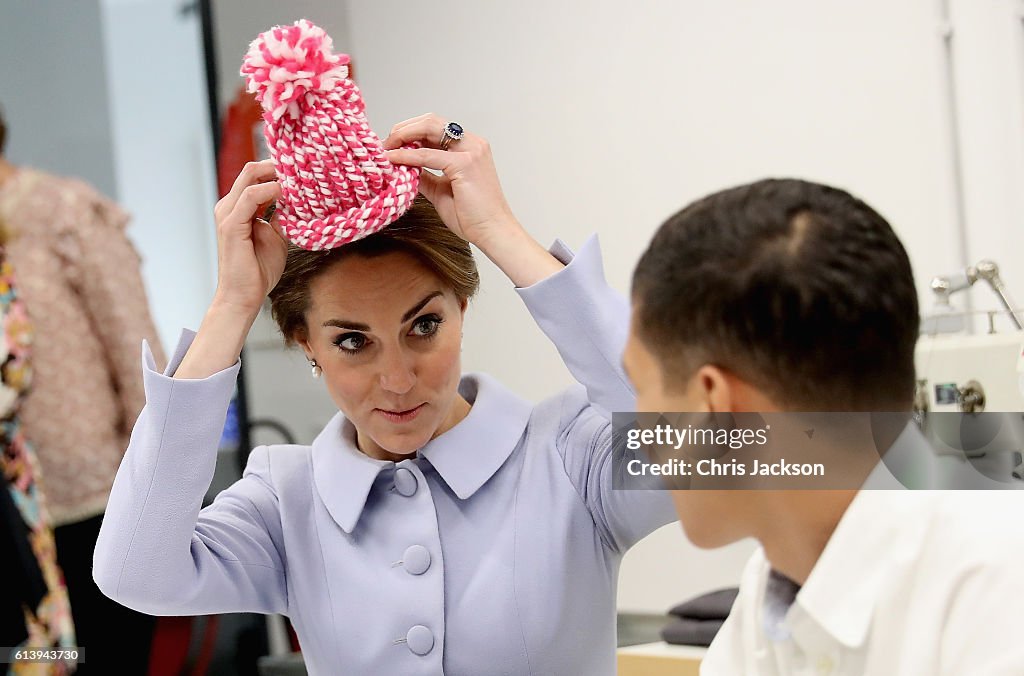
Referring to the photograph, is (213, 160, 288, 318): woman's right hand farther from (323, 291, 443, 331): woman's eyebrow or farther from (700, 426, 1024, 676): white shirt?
(700, 426, 1024, 676): white shirt

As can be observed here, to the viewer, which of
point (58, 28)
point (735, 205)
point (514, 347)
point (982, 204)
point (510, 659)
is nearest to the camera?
point (735, 205)

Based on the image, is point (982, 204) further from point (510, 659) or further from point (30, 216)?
point (30, 216)

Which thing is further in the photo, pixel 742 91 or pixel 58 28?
pixel 58 28

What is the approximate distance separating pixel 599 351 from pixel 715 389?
477mm

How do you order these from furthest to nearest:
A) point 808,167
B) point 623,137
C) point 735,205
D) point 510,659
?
point 623,137 < point 808,167 < point 510,659 < point 735,205

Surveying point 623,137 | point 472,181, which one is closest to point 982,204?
point 623,137

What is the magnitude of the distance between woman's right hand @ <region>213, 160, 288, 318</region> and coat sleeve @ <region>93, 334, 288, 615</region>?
0.28 feet

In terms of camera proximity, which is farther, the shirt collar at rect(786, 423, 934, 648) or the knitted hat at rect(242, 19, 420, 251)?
the knitted hat at rect(242, 19, 420, 251)

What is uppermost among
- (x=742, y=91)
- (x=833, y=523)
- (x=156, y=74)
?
(x=156, y=74)

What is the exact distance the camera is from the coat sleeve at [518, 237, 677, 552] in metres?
1.23

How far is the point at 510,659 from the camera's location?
50.5 inches

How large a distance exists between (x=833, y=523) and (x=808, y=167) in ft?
6.40

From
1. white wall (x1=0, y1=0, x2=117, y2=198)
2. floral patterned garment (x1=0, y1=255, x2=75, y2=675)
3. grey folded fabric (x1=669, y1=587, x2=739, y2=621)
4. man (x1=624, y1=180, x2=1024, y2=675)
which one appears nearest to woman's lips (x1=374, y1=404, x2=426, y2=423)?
man (x1=624, y1=180, x2=1024, y2=675)

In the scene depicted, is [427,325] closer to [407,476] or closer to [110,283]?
[407,476]
